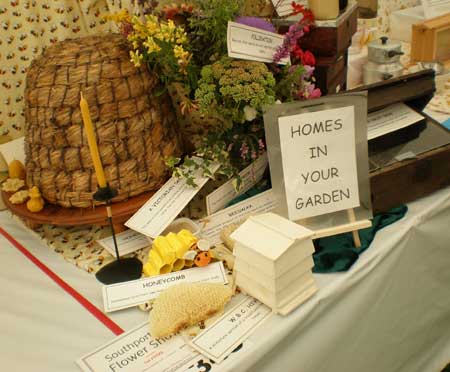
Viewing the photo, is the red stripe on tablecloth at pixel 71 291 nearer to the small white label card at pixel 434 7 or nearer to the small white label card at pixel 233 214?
the small white label card at pixel 233 214

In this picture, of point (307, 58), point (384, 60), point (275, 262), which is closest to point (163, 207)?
point (275, 262)

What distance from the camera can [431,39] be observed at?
1659mm

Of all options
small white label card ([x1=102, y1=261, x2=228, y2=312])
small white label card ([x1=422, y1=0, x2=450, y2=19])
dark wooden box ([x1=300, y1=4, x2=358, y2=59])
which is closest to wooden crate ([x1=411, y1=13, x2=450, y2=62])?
small white label card ([x1=422, y1=0, x2=450, y2=19])

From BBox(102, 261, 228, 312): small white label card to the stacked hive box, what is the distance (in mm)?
69

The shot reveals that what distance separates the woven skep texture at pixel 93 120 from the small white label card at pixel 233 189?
0.13 m

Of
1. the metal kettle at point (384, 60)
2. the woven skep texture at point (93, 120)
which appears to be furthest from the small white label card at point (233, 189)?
the metal kettle at point (384, 60)

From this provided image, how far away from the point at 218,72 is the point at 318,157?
26cm

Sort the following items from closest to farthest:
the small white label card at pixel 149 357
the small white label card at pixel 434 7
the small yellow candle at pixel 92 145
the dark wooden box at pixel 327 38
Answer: the small white label card at pixel 149 357 → the small yellow candle at pixel 92 145 → the dark wooden box at pixel 327 38 → the small white label card at pixel 434 7

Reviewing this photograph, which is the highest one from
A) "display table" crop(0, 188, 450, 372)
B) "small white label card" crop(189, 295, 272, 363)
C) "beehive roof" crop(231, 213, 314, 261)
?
"beehive roof" crop(231, 213, 314, 261)

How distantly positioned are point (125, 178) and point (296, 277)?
395mm

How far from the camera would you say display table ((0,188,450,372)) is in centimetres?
75

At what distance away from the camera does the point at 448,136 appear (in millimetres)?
1057

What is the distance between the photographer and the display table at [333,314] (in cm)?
75

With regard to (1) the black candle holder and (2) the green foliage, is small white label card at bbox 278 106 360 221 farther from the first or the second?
(1) the black candle holder
